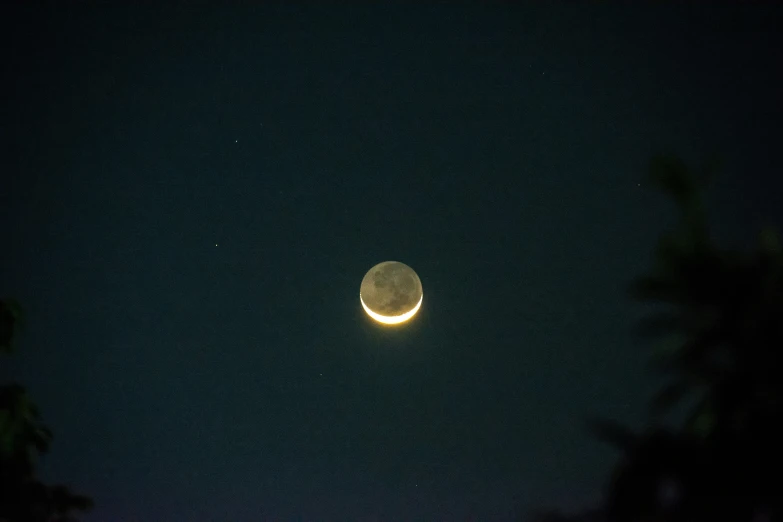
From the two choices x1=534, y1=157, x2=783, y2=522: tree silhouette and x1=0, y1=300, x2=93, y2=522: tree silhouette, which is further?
x1=0, y1=300, x2=93, y2=522: tree silhouette

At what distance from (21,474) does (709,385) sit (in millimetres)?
6867

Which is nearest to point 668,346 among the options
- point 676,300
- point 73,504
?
point 676,300

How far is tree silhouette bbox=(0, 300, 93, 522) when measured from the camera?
19.5 ft

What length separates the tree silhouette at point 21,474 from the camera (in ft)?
19.5

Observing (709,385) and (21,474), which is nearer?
(709,385)

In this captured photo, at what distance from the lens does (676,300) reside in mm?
3723

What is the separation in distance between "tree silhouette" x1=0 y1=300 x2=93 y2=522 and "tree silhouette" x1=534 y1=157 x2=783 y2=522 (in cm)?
547

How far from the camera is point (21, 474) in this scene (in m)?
6.25

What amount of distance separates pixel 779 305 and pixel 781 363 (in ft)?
1.17

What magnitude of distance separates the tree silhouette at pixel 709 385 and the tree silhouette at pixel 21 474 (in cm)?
547

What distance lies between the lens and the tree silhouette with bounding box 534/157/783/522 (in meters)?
3.18

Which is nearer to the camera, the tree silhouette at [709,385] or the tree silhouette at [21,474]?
the tree silhouette at [709,385]

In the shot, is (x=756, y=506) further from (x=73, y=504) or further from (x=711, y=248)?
(x=73, y=504)

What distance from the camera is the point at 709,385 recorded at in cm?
364
